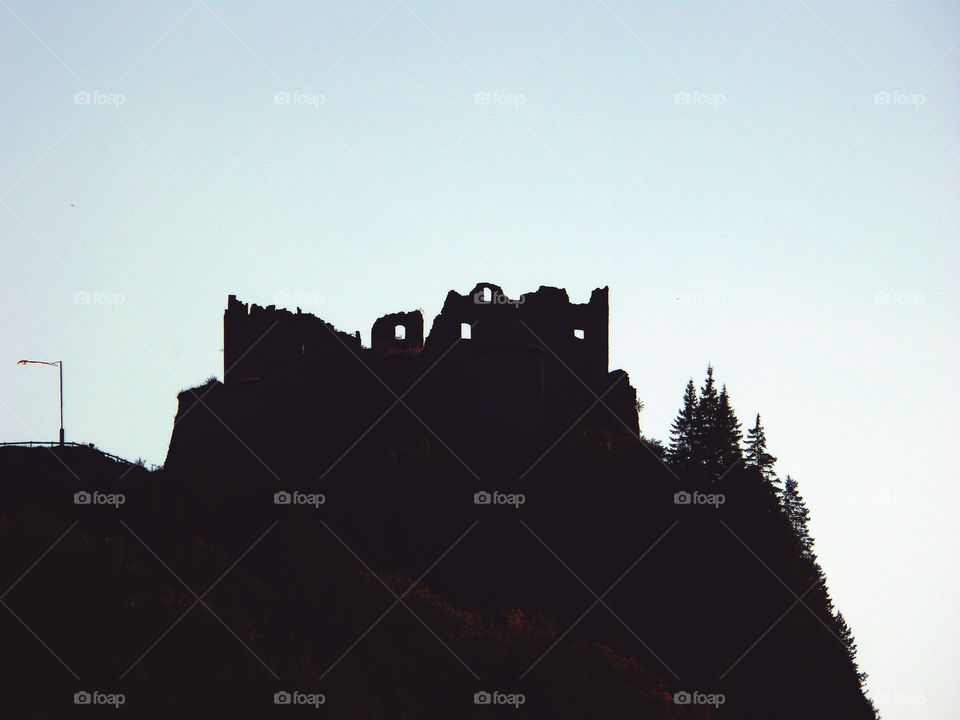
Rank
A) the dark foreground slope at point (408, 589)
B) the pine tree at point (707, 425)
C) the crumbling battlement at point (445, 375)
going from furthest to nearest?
the pine tree at point (707, 425), the crumbling battlement at point (445, 375), the dark foreground slope at point (408, 589)

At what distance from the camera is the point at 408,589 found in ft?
181

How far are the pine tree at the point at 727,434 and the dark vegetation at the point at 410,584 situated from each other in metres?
13.4

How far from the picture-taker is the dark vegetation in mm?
49188

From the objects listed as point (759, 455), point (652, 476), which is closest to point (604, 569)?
point (652, 476)

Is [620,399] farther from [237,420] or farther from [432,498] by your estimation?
[237,420]

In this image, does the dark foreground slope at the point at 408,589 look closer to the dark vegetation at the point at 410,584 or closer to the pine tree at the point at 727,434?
the dark vegetation at the point at 410,584

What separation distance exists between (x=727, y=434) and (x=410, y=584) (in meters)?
31.6

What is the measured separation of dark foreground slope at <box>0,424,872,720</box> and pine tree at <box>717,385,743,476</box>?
14594 mm

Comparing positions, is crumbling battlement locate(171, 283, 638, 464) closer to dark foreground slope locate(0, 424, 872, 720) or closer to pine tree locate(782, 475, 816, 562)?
dark foreground slope locate(0, 424, 872, 720)

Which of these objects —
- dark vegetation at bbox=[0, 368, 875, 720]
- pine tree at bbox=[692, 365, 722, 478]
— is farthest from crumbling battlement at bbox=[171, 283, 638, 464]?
pine tree at bbox=[692, 365, 722, 478]

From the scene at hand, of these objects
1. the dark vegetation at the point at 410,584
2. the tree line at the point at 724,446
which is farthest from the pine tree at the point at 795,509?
the dark vegetation at the point at 410,584

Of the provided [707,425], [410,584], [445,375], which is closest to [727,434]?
[707,425]

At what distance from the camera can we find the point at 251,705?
4772cm

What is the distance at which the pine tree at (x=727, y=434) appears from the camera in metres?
77.0
